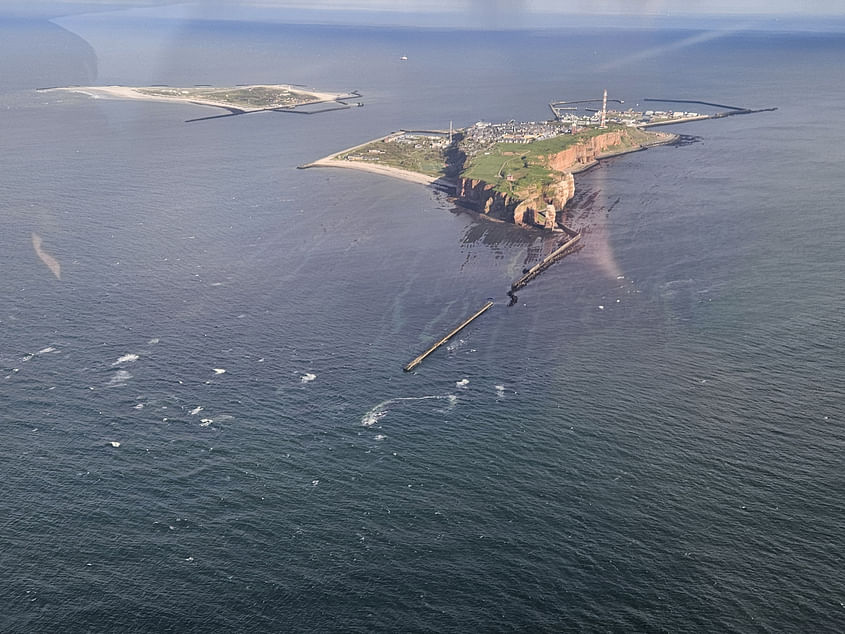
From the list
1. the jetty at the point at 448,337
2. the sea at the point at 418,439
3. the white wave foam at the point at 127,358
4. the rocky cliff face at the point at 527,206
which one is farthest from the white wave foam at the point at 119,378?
the rocky cliff face at the point at 527,206

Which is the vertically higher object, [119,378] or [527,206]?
[527,206]

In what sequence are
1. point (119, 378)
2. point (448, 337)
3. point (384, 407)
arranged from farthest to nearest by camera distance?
point (448, 337), point (119, 378), point (384, 407)

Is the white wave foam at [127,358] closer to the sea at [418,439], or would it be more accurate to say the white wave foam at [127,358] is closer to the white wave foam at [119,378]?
the sea at [418,439]

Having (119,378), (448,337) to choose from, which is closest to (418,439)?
(448,337)

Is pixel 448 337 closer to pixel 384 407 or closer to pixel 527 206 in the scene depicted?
pixel 384 407

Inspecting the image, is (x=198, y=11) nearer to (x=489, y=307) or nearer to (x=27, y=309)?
(x=27, y=309)

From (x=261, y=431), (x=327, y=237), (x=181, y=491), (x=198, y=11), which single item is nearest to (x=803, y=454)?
(x=261, y=431)

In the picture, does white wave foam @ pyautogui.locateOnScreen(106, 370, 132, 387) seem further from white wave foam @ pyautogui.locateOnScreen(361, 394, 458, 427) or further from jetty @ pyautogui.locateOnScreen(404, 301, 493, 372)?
jetty @ pyautogui.locateOnScreen(404, 301, 493, 372)
